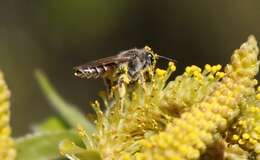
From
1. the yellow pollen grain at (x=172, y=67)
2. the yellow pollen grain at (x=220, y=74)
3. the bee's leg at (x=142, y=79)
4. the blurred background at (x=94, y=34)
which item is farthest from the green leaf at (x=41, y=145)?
the blurred background at (x=94, y=34)

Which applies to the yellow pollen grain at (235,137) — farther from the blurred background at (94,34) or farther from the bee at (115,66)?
the blurred background at (94,34)

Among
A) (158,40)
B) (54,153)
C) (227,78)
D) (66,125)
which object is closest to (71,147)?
(54,153)

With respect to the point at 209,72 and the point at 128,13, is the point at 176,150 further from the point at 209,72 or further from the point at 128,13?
the point at 128,13

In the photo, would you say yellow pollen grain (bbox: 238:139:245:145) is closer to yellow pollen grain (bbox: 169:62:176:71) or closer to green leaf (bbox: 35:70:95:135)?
yellow pollen grain (bbox: 169:62:176:71)

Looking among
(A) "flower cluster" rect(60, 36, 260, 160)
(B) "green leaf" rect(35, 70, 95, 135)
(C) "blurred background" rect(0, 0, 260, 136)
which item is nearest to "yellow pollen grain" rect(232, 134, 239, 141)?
(A) "flower cluster" rect(60, 36, 260, 160)

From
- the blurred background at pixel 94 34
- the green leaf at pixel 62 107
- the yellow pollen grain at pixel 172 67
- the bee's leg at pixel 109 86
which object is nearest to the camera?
the yellow pollen grain at pixel 172 67

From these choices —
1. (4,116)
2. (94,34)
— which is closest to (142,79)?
(4,116)
